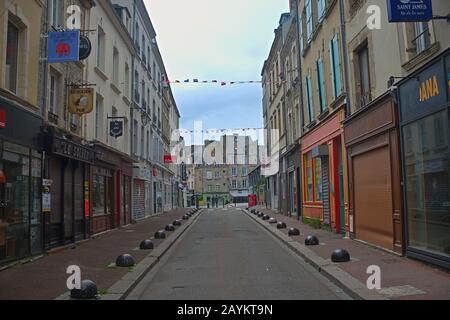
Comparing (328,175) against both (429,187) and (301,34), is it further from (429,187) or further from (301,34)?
(429,187)

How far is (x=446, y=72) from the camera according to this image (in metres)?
8.62

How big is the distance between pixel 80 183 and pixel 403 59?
413 inches

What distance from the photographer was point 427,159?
975 cm

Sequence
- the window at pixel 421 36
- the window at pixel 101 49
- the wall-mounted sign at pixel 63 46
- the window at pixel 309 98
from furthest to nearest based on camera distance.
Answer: the window at pixel 309 98 < the window at pixel 101 49 < the wall-mounted sign at pixel 63 46 < the window at pixel 421 36

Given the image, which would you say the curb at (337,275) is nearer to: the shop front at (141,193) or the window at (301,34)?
the window at (301,34)

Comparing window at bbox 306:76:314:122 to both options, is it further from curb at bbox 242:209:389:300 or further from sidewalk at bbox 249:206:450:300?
sidewalk at bbox 249:206:450:300

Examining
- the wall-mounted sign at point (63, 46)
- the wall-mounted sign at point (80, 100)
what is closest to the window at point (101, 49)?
the wall-mounted sign at point (80, 100)

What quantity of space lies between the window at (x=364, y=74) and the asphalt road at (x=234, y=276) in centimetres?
481

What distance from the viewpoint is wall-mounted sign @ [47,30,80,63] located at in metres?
12.4

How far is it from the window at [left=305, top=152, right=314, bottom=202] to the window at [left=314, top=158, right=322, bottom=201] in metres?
0.79

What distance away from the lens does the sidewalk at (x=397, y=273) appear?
738cm

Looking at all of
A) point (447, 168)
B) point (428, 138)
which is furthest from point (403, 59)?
point (447, 168)

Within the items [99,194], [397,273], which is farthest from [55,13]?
[397,273]
